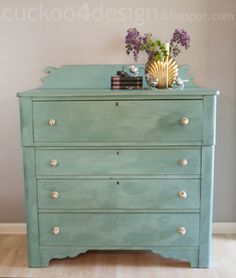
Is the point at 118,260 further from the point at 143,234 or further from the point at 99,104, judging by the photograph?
the point at 99,104

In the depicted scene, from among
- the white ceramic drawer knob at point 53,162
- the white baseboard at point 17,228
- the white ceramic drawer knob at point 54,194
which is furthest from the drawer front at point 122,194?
the white baseboard at point 17,228

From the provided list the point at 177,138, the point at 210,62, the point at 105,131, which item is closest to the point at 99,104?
the point at 105,131

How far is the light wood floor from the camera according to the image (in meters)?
2.15

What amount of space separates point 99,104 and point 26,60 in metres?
0.80

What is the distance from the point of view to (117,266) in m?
2.25

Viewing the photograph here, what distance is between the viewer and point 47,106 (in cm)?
206

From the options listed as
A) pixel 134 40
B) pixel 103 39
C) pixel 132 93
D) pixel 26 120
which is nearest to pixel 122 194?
pixel 132 93

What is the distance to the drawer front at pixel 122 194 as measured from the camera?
6.93ft

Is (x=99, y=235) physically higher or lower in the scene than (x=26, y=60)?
lower

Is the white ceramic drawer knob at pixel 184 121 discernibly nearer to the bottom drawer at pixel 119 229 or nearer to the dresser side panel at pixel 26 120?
the bottom drawer at pixel 119 229

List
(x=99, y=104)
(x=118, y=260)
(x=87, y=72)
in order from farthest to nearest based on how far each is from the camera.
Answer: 1. (x=87, y=72)
2. (x=118, y=260)
3. (x=99, y=104)

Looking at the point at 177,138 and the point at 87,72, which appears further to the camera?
the point at 87,72

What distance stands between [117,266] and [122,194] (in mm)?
469

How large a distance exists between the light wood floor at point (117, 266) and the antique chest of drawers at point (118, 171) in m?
0.08
